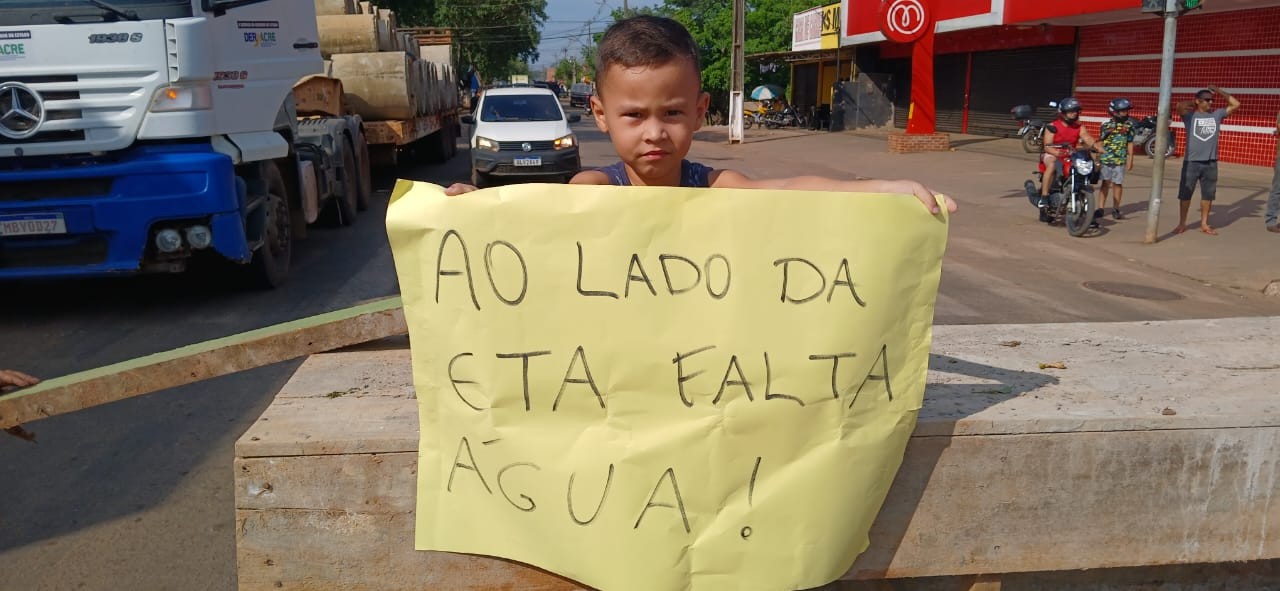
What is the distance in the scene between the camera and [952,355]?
2832 mm

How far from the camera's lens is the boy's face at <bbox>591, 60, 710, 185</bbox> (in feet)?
6.95

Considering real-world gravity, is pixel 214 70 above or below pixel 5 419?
above

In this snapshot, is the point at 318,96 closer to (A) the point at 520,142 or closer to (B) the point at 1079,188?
(A) the point at 520,142

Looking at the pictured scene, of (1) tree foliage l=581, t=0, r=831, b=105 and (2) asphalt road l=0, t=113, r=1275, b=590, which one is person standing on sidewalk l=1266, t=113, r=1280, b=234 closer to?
(2) asphalt road l=0, t=113, r=1275, b=590

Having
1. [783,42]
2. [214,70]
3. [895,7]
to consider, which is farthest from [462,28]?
[214,70]

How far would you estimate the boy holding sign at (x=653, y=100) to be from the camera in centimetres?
211

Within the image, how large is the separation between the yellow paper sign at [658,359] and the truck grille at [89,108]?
5610mm

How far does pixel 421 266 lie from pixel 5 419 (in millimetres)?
1185

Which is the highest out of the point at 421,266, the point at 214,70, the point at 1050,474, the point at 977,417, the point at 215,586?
the point at 214,70

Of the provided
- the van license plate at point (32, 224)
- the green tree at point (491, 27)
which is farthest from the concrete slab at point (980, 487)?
the green tree at point (491, 27)

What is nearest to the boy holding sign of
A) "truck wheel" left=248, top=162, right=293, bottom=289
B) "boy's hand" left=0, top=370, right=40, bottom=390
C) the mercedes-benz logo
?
"boy's hand" left=0, top=370, right=40, bottom=390

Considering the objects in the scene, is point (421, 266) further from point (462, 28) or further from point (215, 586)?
point (462, 28)

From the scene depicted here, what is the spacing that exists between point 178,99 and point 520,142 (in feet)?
25.9

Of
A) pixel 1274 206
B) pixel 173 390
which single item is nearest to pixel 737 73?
pixel 1274 206
